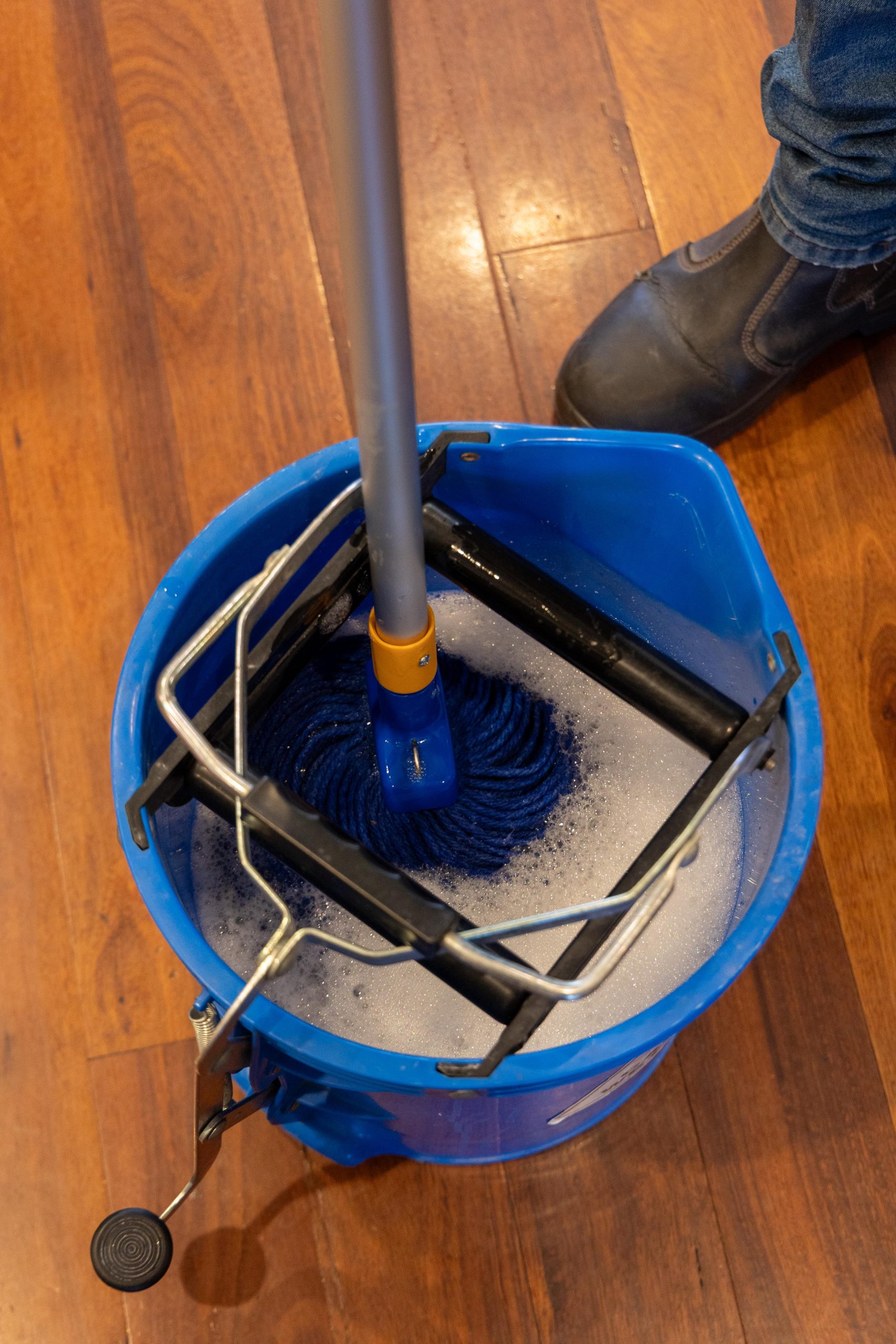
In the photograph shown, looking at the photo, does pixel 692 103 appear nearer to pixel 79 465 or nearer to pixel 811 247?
pixel 811 247

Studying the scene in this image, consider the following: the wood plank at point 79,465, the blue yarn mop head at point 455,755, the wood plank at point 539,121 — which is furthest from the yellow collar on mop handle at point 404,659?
the wood plank at point 539,121

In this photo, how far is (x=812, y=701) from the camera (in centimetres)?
50

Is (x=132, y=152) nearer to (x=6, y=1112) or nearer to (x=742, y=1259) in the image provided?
(x=6, y=1112)

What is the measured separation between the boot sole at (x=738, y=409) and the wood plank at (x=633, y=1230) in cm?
39

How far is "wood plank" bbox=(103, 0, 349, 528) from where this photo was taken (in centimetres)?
81

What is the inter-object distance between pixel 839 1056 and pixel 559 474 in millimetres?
368

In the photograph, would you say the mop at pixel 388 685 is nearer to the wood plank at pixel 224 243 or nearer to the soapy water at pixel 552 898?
the soapy water at pixel 552 898

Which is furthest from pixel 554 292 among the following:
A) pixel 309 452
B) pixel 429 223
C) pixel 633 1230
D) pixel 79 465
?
pixel 633 1230

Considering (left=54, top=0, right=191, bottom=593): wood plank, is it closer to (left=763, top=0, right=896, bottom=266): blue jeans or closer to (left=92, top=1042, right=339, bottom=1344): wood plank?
(left=92, top=1042, right=339, bottom=1344): wood plank

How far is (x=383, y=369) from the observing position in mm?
367

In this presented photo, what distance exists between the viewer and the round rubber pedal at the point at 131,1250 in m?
0.57

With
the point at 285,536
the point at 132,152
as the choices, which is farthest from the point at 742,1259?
the point at 132,152

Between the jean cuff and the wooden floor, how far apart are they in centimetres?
12

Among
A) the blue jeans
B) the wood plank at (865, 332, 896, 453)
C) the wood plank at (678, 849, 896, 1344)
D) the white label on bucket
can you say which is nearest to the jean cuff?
the blue jeans
